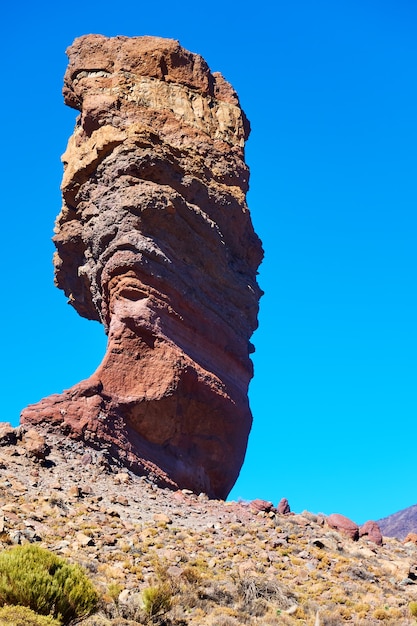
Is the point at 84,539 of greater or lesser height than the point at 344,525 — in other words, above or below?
below

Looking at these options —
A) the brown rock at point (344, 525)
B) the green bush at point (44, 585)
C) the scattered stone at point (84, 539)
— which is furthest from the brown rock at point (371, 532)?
the green bush at point (44, 585)

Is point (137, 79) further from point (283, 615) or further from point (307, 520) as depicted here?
point (283, 615)

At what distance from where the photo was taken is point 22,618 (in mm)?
10711

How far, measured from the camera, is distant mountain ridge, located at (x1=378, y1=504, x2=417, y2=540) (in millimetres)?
86875

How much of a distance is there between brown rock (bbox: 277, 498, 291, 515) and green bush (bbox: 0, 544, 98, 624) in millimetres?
9282

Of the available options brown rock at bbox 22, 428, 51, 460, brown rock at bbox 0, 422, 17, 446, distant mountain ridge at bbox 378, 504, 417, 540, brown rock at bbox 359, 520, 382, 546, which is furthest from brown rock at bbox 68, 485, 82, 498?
distant mountain ridge at bbox 378, 504, 417, 540

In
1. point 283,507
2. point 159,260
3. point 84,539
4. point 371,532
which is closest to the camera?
point 84,539

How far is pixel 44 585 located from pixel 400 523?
88.2 m

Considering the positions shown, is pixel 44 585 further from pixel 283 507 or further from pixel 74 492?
pixel 283 507

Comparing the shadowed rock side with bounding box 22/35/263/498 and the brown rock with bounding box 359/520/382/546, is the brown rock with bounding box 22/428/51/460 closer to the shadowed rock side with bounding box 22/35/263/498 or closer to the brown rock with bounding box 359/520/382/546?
the shadowed rock side with bounding box 22/35/263/498

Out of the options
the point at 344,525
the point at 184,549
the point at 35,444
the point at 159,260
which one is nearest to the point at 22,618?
the point at 184,549

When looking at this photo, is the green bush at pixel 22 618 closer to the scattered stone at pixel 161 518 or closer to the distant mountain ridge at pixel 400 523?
the scattered stone at pixel 161 518

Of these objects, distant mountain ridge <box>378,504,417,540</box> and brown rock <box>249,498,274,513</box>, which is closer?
brown rock <box>249,498,274,513</box>

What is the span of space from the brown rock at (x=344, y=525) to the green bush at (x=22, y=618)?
10483 millimetres
